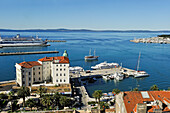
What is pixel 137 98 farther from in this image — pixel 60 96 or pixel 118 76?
pixel 118 76

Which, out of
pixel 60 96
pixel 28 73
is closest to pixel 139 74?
pixel 60 96

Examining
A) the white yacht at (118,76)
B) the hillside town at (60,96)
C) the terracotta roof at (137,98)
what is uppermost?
the terracotta roof at (137,98)

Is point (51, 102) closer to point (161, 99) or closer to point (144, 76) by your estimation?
point (161, 99)

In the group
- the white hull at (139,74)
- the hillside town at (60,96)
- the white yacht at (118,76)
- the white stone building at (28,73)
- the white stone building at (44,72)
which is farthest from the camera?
the white hull at (139,74)

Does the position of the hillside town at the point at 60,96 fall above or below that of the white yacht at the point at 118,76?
above

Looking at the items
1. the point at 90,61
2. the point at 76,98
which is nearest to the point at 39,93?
the point at 76,98

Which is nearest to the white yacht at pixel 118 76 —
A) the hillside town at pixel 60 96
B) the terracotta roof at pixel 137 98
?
the hillside town at pixel 60 96

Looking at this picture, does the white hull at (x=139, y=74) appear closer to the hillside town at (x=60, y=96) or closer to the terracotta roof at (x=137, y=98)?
the hillside town at (x=60, y=96)

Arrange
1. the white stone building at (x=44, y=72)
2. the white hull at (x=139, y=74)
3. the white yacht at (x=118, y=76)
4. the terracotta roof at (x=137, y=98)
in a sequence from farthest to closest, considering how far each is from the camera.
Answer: the white hull at (x=139, y=74) < the white yacht at (x=118, y=76) < the white stone building at (x=44, y=72) < the terracotta roof at (x=137, y=98)
